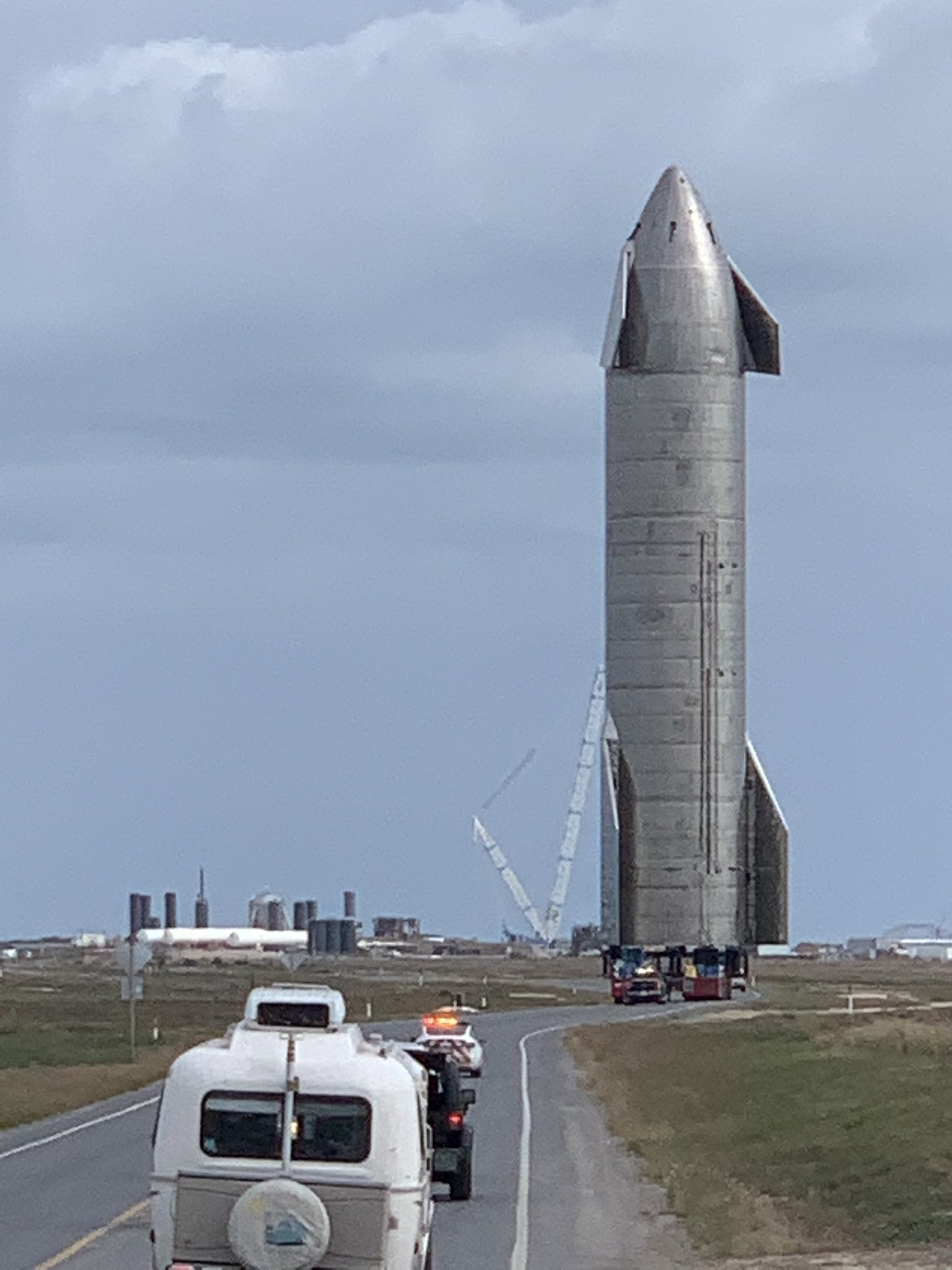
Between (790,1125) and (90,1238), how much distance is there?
18089 mm

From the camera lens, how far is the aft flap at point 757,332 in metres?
86.9

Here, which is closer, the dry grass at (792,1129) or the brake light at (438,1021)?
the dry grass at (792,1129)

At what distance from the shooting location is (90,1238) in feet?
87.5

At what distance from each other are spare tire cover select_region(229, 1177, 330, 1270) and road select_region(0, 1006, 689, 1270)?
6.45 metres

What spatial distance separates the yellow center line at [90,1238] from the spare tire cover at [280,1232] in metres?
6.77

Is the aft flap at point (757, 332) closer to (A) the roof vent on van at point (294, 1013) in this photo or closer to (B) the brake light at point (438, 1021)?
(B) the brake light at point (438, 1021)

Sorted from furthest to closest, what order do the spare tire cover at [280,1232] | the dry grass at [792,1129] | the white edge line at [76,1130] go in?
the white edge line at [76,1130] → the dry grass at [792,1129] → the spare tire cover at [280,1232]

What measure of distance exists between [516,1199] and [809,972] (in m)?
152

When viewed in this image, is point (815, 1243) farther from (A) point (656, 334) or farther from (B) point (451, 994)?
(B) point (451, 994)

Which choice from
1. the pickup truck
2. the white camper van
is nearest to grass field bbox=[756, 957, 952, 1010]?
the pickup truck

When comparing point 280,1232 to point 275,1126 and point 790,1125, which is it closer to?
point 275,1126

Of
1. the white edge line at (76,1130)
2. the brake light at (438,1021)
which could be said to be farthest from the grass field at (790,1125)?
the white edge line at (76,1130)

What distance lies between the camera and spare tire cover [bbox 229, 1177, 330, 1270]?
17828mm

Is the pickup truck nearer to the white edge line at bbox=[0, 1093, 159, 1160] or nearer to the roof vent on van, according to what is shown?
the roof vent on van
